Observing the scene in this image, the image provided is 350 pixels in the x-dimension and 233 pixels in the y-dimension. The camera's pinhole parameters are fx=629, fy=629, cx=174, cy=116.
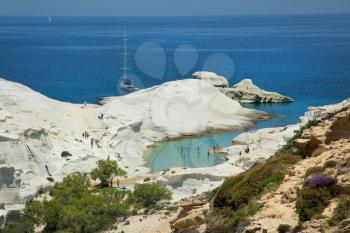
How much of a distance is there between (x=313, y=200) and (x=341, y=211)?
1.07 metres

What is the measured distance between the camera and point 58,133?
176ft

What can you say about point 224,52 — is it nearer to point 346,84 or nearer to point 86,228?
point 346,84

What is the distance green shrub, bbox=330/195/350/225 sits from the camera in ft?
48.3

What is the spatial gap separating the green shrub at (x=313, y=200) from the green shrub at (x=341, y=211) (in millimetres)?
553

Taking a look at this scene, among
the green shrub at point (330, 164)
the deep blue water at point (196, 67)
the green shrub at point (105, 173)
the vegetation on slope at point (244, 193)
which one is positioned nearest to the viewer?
the green shrub at point (330, 164)

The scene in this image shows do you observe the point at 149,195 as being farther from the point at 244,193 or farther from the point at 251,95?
the point at 251,95

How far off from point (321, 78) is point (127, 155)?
6686cm

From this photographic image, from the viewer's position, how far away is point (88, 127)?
60.3 m

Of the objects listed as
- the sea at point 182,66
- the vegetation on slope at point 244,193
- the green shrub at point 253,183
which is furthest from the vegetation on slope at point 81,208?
the sea at point 182,66

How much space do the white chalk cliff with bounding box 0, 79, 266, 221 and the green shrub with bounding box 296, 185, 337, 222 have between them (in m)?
21.7

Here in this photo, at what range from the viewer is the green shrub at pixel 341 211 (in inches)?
580

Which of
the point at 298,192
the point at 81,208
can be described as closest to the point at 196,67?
the point at 81,208

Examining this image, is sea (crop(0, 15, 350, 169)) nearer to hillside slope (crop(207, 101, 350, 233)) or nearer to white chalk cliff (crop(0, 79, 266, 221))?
white chalk cliff (crop(0, 79, 266, 221))

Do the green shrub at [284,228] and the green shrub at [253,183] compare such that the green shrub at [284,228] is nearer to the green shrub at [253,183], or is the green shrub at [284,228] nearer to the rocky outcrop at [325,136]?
the green shrub at [253,183]
